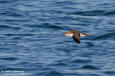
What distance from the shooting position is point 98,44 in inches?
578

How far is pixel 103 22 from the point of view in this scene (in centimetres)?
1744

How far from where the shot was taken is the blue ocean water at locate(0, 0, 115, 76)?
12.4m

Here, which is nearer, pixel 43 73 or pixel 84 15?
pixel 43 73

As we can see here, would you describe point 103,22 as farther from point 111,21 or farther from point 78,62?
point 78,62

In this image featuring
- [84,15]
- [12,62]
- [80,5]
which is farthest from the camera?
[80,5]

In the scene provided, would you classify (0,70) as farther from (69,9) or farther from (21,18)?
(69,9)

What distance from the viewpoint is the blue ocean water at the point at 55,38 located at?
40.8 feet

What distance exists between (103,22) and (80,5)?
9.77 ft

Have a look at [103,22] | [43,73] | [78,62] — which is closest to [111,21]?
[103,22]

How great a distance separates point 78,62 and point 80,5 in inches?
301

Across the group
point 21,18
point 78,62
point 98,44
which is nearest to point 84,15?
point 21,18

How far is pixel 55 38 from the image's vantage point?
50.0ft

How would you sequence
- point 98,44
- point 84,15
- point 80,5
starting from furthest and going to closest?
point 80,5 < point 84,15 < point 98,44

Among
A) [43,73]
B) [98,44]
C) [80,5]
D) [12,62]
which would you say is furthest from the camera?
[80,5]
